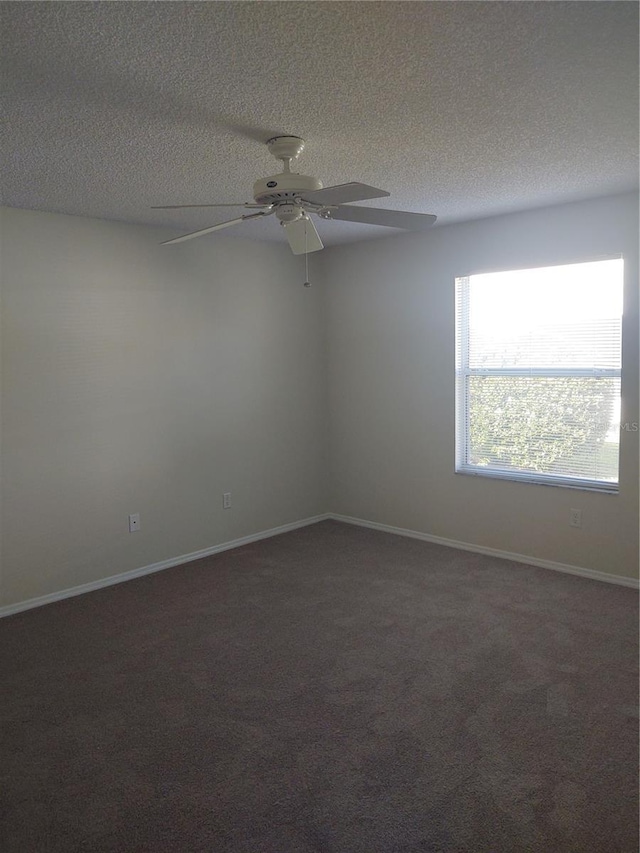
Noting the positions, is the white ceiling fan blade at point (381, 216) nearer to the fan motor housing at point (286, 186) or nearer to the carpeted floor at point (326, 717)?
the fan motor housing at point (286, 186)

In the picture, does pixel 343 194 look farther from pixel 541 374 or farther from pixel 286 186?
pixel 541 374

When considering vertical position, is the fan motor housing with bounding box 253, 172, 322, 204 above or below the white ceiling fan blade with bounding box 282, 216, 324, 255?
above

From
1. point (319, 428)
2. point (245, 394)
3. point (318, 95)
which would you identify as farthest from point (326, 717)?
point (319, 428)

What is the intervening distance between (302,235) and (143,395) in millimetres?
1844

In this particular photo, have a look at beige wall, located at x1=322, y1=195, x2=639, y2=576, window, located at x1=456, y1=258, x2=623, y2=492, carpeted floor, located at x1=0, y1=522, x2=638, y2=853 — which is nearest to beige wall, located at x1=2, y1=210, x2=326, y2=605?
beige wall, located at x1=322, y1=195, x2=639, y2=576

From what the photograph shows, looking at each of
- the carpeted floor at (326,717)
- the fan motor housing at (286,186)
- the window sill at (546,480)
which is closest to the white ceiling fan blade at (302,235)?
the fan motor housing at (286,186)

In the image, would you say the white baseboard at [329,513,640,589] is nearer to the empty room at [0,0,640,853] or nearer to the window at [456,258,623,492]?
the empty room at [0,0,640,853]

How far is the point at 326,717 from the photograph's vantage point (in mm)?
2605

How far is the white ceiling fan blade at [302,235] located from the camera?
2879 mm

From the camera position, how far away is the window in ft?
12.7

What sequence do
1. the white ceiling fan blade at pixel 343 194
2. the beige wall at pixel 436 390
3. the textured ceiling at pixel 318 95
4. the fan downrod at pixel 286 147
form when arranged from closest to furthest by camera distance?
the textured ceiling at pixel 318 95
the white ceiling fan blade at pixel 343 194
the fan downrod at pixel 286 147
the beige wall at pixel 436 390

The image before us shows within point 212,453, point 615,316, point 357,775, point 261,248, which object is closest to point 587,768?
point 357,775

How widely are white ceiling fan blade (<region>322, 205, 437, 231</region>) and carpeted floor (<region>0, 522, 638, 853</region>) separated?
2.03 meters

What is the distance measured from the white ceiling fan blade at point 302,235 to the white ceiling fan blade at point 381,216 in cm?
22
